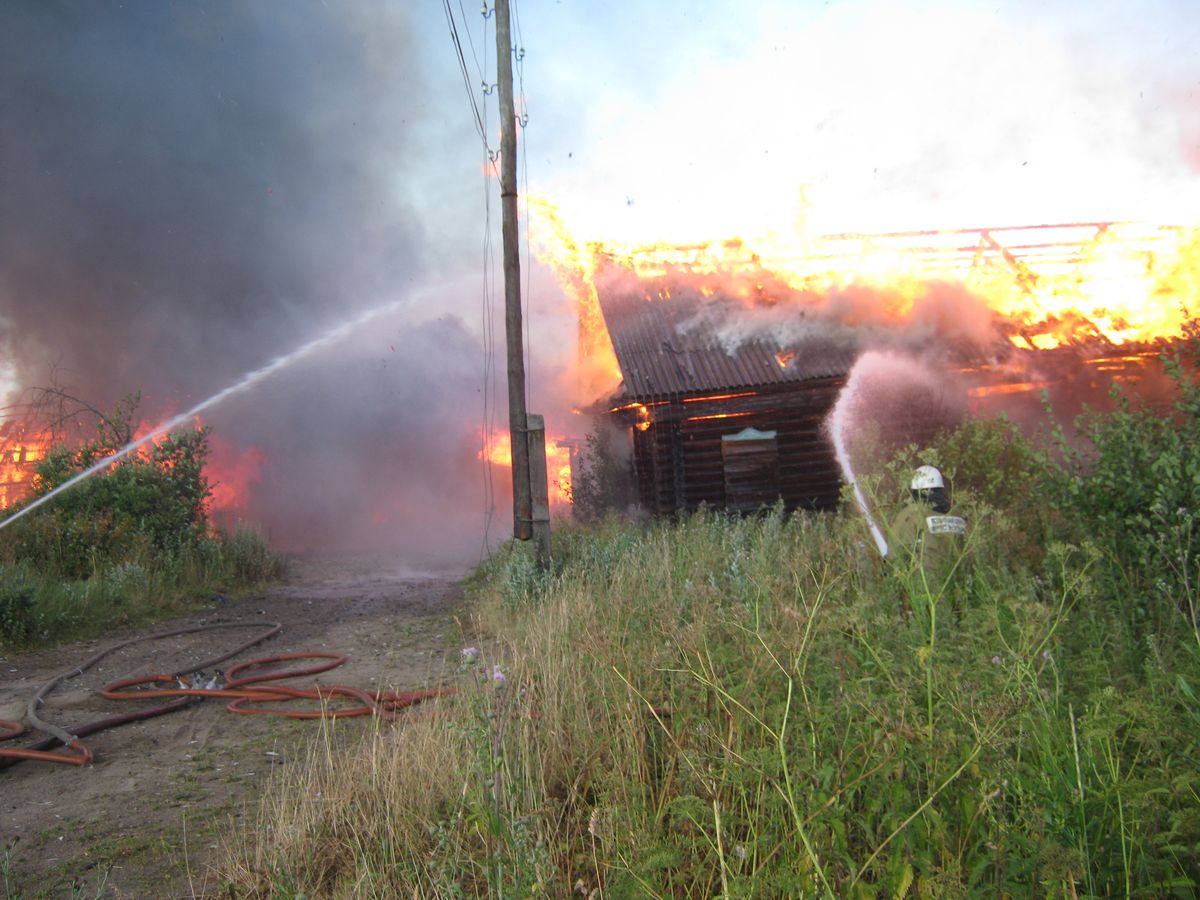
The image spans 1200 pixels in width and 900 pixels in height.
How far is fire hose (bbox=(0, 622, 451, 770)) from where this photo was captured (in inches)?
199

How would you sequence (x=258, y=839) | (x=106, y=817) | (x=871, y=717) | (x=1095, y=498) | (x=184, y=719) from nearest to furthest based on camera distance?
(x=871, y=717)
(x=258, y=839)
(x=106, y=817)
(x=1095, y=498)
(x=184, y=719)

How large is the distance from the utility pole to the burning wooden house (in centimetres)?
484

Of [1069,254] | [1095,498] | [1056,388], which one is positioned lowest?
[1095,498]

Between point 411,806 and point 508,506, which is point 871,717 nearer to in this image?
point 411,806

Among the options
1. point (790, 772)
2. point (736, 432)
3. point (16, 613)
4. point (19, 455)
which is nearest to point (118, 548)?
point (16, 613)

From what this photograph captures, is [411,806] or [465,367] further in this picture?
[465,367]

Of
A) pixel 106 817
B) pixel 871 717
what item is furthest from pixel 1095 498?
pixel 106 817

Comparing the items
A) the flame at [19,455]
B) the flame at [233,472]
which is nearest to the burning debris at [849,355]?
the flame at [19,455]

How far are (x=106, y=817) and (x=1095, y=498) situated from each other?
6.28 metres

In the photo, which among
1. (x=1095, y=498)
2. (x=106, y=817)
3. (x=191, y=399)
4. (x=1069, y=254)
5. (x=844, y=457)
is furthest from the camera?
(x=191, y=399)

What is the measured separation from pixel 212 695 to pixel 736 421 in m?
11.3

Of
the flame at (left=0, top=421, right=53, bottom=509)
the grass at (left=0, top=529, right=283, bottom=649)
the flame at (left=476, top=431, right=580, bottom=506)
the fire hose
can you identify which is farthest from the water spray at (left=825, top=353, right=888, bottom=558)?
the flame at (left=0, top=421, right=53, bottom=509)

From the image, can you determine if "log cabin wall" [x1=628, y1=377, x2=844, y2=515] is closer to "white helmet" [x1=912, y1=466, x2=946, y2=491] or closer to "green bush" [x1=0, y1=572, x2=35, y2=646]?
"white helmet" [x1=912, y1=466, x2=946, y2=491]

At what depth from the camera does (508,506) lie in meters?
25.1
